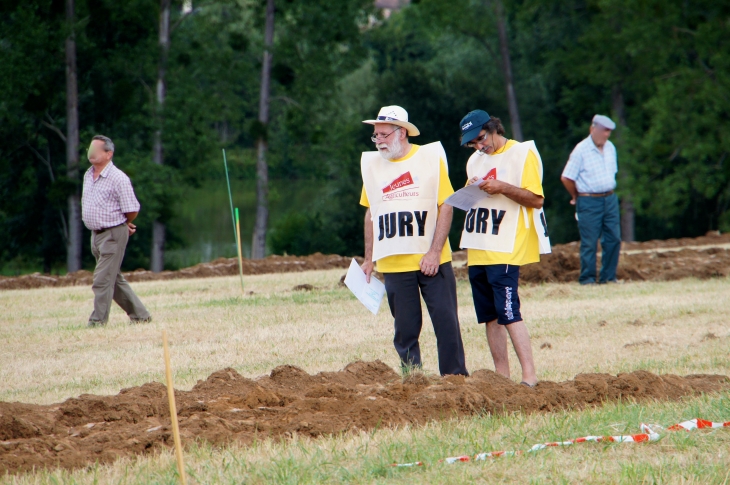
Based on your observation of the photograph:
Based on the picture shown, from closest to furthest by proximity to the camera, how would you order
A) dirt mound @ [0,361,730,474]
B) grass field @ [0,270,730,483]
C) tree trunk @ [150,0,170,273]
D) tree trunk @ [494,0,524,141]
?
1. grass field @ [0,270,730,483]
2. dirt mound @ [0,361,730,474]
3. tree trunk @ [150,0,170,273]
4. tree trunk @ [494,0,524,141]

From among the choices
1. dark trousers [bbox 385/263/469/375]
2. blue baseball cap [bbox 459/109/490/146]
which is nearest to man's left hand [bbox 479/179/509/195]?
blue baseball cap [bbox 459/109/490/146]

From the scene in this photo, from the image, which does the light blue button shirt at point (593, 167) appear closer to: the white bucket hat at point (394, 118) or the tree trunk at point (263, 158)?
the white bucket hat at point (394, 118)

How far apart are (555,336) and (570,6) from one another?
28482 mm

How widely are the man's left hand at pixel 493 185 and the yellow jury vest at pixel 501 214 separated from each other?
202 mm

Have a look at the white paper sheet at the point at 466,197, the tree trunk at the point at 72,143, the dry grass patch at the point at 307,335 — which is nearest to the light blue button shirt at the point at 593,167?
the dry grass patch at the point at 307,335

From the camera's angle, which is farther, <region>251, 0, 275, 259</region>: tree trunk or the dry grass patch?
<region>251, 0, 275, 259</region>: tree trunk

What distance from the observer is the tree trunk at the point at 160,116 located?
29.0 meters

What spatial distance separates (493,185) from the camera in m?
6.49

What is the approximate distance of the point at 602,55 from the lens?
3353cm

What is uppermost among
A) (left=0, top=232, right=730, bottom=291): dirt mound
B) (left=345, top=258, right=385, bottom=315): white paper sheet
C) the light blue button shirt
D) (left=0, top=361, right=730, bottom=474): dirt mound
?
the light blue button shirt

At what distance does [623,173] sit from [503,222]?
26493mm

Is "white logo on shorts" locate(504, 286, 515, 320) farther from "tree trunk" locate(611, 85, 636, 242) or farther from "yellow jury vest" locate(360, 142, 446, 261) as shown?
"tree trunk" locate(611, 85, 636, 242)

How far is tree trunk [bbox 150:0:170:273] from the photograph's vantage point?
2897 centimetres

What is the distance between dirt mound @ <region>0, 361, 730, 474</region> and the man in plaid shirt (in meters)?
3.81
